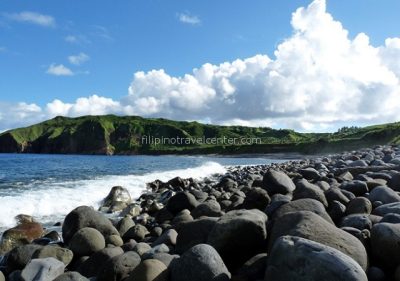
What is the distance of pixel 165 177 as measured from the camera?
34844 millimetres

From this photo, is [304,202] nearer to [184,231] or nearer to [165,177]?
[184,231]

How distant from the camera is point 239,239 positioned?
6039 millimetres

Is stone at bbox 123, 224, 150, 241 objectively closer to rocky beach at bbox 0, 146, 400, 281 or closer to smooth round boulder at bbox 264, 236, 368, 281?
rocky beach at bbox 0, 146, 400, 281

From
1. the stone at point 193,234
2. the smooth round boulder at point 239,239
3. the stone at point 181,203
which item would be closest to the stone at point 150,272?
the smooth round boulder at point 239,239

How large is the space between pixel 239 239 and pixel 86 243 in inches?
138

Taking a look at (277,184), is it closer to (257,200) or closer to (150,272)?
(257,200)

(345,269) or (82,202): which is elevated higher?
(345,269)

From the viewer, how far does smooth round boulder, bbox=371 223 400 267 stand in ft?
17.2

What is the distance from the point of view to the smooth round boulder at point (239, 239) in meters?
6.02

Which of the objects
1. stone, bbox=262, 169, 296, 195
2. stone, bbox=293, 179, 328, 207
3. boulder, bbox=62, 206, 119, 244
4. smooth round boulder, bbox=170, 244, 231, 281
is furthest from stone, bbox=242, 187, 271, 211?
smooth round boulder, bbox=170, 244, 231, 281

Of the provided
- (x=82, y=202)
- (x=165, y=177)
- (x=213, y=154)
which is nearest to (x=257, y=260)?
(x=82, y=202)

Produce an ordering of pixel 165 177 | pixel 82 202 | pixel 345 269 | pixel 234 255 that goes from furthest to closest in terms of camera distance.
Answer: pixel 165 177 → pixel 82 202 → pixel 234 255 → pixel 345 269

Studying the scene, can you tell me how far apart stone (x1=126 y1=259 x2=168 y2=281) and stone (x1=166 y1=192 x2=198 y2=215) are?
6.35 m

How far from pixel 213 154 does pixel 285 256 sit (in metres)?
134
